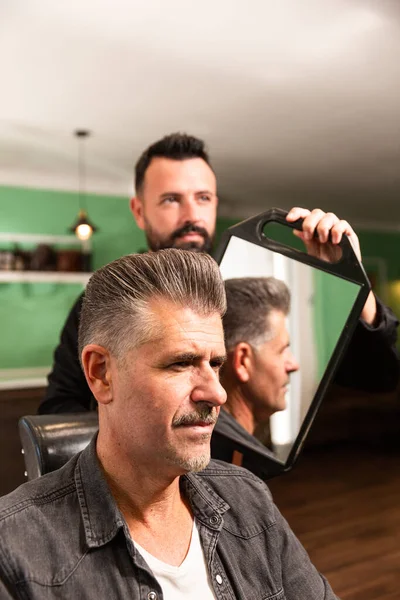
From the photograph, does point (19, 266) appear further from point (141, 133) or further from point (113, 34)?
point (113, 34)

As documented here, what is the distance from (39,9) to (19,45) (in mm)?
435

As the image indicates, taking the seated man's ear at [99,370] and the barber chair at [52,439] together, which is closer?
the seated man's ear at [99,370]

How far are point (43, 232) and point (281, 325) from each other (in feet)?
17.6

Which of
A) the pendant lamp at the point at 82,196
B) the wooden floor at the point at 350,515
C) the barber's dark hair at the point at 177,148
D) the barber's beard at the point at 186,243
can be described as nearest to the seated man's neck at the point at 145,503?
the barber's beard at the point at 186,243

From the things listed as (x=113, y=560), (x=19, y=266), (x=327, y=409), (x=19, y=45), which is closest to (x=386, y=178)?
(x=327, y=409)

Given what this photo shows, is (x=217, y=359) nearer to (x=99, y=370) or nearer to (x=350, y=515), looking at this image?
(x=99, y=370)

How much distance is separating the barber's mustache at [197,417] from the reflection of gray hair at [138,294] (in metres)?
0.15

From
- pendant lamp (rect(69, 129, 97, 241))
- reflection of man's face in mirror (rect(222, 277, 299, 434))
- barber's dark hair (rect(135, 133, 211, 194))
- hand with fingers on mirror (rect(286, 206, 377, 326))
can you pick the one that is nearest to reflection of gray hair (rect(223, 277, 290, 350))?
reflection of man's face in mirror (rect(222, 277, 299, 434))

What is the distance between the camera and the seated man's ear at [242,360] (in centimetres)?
150

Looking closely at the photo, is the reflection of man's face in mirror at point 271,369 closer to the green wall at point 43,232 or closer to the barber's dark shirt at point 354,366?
the barber's dark shirt at point 354,366

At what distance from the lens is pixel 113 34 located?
324cm

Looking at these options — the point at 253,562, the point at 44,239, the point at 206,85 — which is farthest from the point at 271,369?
the point at 44,239

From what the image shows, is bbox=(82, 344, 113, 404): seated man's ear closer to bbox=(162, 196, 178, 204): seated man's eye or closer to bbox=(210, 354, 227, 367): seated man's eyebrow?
bbox=(210, 354, 227, 367): seated man's eyebrow

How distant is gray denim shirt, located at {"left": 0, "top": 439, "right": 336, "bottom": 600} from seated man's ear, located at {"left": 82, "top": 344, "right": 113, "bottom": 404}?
0.39 ft
